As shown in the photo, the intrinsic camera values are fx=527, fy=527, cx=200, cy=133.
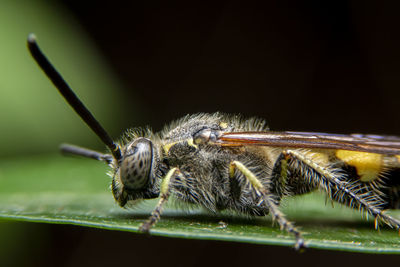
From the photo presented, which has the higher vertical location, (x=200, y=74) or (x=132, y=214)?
(x=200, y=74)

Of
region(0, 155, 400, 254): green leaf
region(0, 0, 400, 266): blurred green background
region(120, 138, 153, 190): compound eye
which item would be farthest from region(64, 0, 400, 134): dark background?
region(120, 138, 153, 190): compound eye

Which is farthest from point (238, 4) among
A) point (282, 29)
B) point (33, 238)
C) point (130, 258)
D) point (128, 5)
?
point (33, 238)

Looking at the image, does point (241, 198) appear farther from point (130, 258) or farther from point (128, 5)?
point (128, 5)

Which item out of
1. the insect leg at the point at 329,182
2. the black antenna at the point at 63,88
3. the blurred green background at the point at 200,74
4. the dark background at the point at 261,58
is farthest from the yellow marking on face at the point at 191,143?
the dark background at the point at 261,58

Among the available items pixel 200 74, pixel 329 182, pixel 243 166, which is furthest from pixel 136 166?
pixel 200 74

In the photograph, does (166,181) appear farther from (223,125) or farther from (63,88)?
(63,88)

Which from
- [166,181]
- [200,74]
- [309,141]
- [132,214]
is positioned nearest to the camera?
[166,181]
